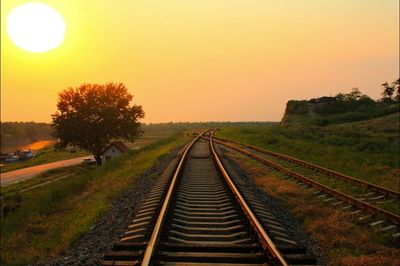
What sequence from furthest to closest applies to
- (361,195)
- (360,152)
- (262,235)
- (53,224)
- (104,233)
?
(360,152) < (53,224) < (361,195) < (104,233) < (262,235)

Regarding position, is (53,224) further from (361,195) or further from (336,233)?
(361,195)

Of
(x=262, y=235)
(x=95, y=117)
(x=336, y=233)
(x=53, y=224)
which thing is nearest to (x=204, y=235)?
(x=262, y=235)

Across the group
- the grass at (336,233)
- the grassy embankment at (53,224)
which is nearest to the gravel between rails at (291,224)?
the grass at (336,233)

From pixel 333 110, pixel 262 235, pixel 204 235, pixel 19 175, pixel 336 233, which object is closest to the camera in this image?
pixel 262 235

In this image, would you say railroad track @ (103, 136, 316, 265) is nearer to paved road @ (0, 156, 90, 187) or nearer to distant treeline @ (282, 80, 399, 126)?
distant treeline @ (282, 80, 399, 126)

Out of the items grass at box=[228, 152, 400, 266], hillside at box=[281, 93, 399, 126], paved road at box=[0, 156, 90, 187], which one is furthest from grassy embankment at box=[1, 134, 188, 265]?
paved road at box=[0, 156, 90, 187]

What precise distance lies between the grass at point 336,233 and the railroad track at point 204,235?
1.06m

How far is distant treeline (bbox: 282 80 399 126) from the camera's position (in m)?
53.8

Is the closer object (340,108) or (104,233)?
(104,233)

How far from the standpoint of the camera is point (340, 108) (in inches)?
2485

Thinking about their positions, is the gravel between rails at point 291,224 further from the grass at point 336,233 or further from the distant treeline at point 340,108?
the distant treeline at point 340,108

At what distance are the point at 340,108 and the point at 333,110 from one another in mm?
1108

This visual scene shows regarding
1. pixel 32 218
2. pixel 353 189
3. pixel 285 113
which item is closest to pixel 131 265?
pixel 353 189

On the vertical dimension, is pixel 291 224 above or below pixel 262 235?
below
